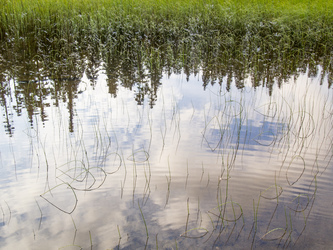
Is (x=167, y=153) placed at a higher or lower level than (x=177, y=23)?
lower

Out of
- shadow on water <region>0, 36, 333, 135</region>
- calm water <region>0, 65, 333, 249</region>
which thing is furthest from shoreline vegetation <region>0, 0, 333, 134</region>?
calm water <region>0, 65, 333, 249</region>

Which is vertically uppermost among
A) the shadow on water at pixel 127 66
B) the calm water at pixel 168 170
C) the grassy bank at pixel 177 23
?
the grassy bank at pixel 177 23

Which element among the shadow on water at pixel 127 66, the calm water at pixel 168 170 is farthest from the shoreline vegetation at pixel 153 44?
the calm water at pixel 168 170

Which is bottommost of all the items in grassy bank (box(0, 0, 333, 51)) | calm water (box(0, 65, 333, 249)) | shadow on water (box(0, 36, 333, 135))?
calm water (box(0, 65, 333, 249))

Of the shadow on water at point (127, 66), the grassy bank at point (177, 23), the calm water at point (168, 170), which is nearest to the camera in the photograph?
the calm water at point (168, 170)

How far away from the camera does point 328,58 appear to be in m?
7.75

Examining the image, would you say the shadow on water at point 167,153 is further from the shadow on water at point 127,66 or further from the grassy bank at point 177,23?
the grassy bank at point 177,23

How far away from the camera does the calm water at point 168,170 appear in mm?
2605

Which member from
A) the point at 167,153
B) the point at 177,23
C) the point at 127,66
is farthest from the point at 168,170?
the point at 177,23

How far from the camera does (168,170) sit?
353 cm

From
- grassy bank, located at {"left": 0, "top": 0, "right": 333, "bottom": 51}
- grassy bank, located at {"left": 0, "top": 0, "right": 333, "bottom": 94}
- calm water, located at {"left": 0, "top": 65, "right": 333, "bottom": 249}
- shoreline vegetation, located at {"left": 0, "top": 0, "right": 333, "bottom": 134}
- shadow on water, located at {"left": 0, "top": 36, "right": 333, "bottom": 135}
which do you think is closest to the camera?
calm water, located at {"left": 0, "top": 65, "right": 333, "bottom": 249}

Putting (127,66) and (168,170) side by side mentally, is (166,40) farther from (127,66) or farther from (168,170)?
(168,170)

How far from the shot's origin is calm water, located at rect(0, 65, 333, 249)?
2605mm

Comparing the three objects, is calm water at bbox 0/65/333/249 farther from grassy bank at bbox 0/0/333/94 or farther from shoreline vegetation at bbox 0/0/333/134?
grassy bank at bbox 0/0/333/94
